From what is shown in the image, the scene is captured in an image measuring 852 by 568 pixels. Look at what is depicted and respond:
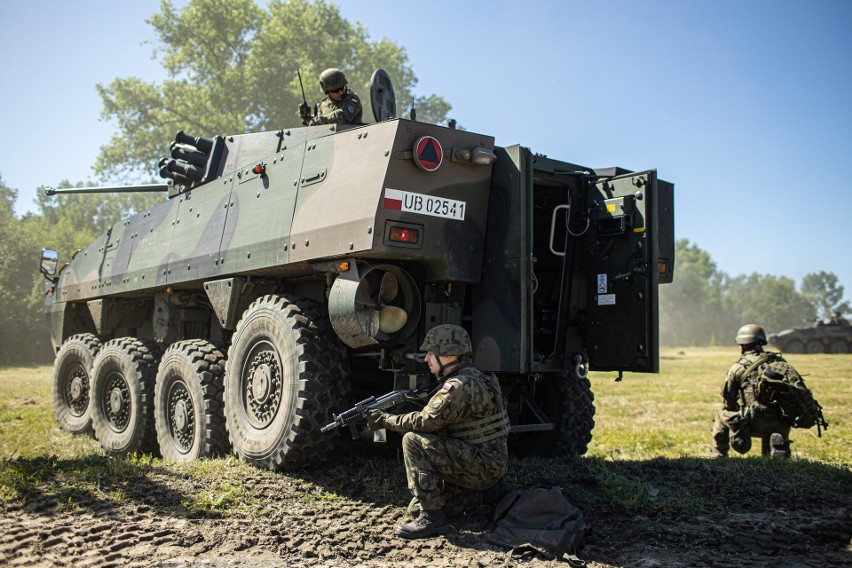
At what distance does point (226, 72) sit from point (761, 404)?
27.8m

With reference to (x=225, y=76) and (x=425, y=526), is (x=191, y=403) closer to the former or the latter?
(x=425, y=526)

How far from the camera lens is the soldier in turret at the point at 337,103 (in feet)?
22.1

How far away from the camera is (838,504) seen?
506 centimetres

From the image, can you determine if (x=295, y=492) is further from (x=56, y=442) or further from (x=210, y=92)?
(x=210, y=92)

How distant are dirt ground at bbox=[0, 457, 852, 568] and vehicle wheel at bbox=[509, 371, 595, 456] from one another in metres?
1.38

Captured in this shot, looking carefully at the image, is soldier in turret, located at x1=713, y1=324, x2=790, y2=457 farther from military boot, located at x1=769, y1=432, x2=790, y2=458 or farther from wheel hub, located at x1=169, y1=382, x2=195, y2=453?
wheel hub, located at x1=169, y1=382, x2=195, y2=453

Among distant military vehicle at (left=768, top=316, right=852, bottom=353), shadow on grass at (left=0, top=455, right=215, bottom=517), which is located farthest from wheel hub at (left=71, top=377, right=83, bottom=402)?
distant military vehicle at (left=768, top=316, right=852, bottom=353)

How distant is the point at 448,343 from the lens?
15.0 ft

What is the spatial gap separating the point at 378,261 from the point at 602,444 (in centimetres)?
411

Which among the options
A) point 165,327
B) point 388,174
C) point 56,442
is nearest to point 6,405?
point 56,442

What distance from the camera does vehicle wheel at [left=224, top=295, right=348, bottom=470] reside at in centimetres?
519

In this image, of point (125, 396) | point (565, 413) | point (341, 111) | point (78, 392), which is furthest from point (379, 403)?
point (78, 392)

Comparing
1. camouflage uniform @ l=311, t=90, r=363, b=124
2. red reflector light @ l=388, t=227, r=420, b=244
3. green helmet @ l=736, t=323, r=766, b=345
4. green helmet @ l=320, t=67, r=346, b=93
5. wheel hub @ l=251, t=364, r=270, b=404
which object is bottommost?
wheel hub @ l=251, t=364, r=270, b=404

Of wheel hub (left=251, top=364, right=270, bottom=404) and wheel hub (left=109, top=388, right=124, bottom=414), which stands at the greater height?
wheel hub (left=251, top=364, right=270, bottom=404)
